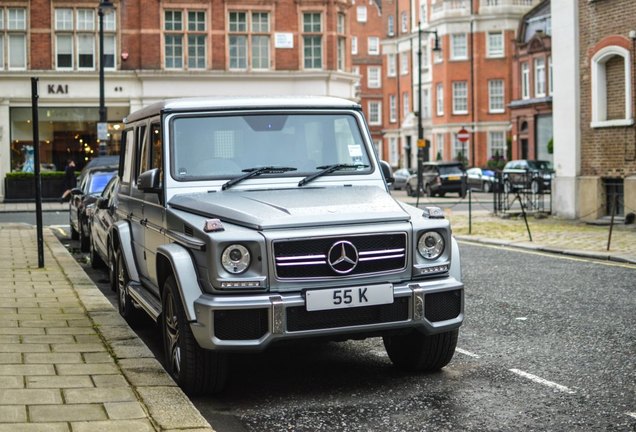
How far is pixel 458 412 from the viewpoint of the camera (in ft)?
20.4

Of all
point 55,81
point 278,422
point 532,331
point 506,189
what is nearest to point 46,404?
point 278,422

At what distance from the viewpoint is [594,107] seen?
23.8m

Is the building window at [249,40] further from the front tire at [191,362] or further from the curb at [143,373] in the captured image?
the front tire at [191,362]

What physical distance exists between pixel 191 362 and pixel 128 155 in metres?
3.94

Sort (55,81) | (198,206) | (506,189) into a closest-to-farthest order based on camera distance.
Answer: (198,206)
(506,189)
(55,81)

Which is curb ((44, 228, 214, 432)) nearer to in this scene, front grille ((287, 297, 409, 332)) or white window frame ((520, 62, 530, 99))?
front grille ((287, 297, 409, 332))

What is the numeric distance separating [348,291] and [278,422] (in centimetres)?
96

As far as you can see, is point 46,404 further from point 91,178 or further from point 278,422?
point 91,178

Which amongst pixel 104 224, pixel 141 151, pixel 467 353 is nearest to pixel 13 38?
pixel 104 224

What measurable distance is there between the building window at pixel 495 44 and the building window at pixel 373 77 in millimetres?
28000

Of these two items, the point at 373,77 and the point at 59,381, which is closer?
the point at 59,381

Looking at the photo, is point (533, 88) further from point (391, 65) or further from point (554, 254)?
point (554, 254)

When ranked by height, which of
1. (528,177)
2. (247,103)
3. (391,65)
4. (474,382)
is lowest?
(474,382)

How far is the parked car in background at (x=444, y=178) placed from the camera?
44.9 metres
